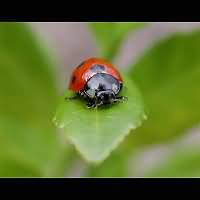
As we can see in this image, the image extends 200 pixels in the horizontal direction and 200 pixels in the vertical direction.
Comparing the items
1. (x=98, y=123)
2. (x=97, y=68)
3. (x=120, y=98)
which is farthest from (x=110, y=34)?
(x=98, y=123)

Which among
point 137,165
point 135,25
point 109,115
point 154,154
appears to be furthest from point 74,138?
point 154,154

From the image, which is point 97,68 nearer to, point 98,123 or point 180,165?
point 98,123

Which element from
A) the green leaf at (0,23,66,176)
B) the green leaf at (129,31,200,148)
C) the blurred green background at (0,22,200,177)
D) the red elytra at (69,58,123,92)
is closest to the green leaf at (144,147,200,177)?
the blurred green background at (0,22,200,177)

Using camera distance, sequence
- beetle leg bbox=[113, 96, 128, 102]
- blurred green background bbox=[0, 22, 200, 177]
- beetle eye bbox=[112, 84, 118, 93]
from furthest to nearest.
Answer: blurred green background bbox=[0, 22, 200, 177] → beetle eye bbox=[112, 84, 118, 93] → beetle leg bbox=[113, 96, 128, 102]

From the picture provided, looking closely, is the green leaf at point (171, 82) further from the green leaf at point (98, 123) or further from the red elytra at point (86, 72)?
the green leaf at point (98, 123)

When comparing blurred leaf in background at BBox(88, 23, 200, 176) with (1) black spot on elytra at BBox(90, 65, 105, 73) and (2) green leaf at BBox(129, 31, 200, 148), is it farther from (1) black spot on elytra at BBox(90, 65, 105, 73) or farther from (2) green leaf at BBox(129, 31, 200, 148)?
(1) black spot on elytra at BBox(90, 65, 105, 73)

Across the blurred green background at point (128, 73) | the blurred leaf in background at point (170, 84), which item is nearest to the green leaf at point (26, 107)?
the blurred green background at point (128, 73)

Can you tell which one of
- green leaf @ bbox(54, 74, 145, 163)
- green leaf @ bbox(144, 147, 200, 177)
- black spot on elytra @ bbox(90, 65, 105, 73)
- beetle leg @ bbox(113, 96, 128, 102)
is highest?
black spot on elytra @ bbox(90, 65, 105, 73)
